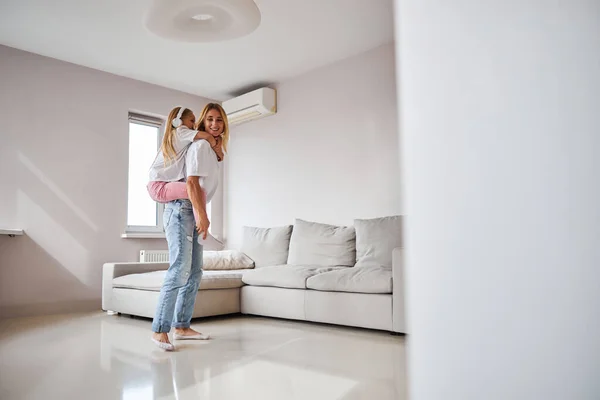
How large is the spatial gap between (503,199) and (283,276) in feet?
10.7

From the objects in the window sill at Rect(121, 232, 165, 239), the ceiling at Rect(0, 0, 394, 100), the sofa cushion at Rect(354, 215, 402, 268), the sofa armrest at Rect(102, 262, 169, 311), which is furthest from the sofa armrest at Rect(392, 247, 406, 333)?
the window sill at Rect(121, 232, 165, 239)

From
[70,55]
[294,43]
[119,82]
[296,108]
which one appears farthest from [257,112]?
[70,55]

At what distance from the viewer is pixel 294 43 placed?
410cm

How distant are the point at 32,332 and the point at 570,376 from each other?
359cm

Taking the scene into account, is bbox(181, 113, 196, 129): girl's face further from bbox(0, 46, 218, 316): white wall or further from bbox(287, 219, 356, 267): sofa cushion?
bbox(0, 46, 218, 316): white wall

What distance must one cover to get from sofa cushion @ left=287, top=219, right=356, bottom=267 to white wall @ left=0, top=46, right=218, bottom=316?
5.98 ft

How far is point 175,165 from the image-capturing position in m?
2.50

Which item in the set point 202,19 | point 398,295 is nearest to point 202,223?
point 398,295

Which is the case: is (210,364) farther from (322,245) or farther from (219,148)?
(322,245)

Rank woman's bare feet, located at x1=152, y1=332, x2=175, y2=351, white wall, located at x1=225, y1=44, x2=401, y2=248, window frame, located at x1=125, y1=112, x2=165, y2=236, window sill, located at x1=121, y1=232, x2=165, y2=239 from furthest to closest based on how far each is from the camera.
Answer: window frame, located at x1=125, y1=112, x2=165, y2=236 < window sill, located at x1=121, y1=232, x2=165, y2=239 < white wall, located at x1=225, y1=44, x2=401, y2=248 < woman's bare feet, located at x1=152, y1=332, x2=175, y2=351

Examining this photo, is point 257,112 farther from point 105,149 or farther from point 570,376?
point 570,376

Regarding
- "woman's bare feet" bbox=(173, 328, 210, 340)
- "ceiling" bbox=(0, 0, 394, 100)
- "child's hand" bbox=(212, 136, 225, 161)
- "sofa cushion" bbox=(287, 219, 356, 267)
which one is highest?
"ceiling" bbox=(0, 0, 394, 100)

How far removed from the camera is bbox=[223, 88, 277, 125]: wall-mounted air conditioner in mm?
4910

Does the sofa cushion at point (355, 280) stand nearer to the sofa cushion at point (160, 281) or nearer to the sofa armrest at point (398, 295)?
the sofa armrest at point (398, 295)
